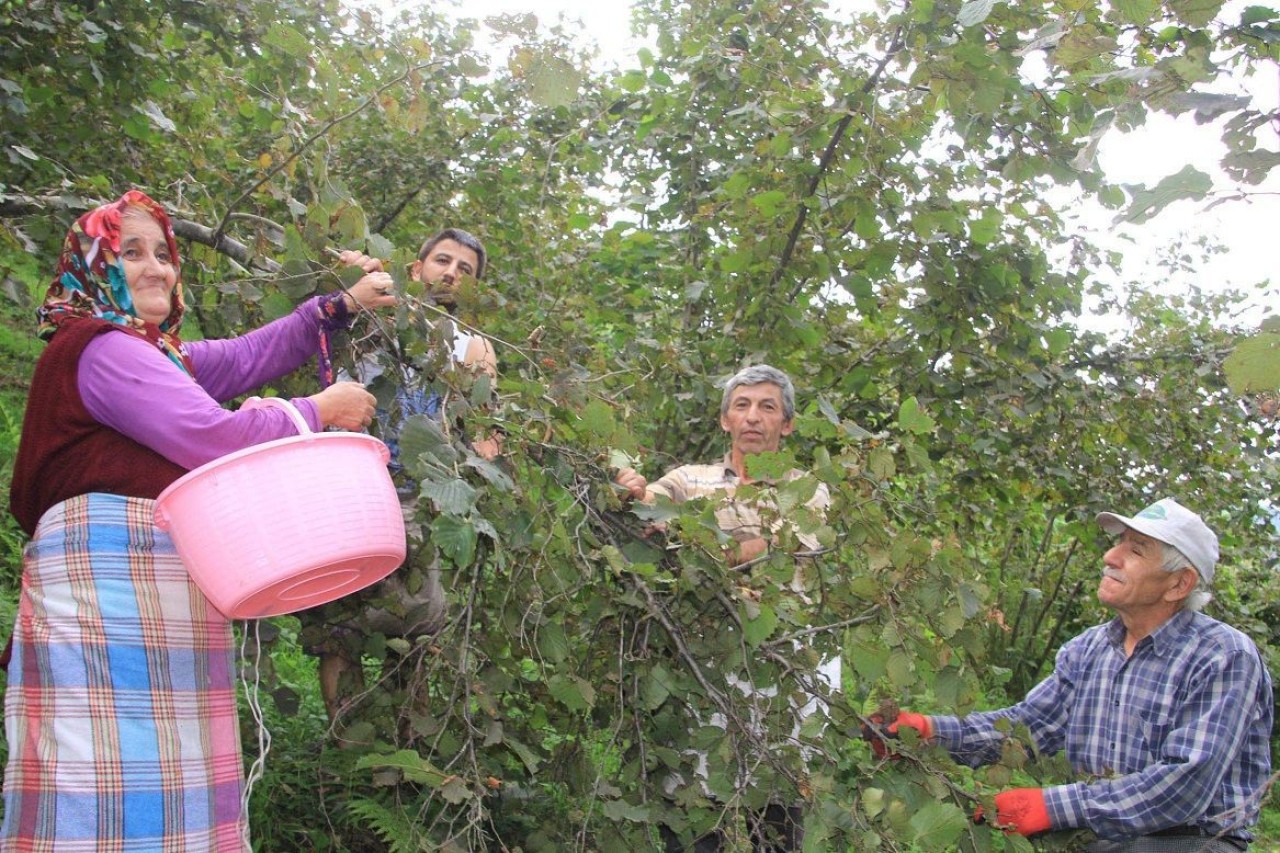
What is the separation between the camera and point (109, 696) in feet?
5.00

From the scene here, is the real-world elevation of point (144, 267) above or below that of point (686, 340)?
below

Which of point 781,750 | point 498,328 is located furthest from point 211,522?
point 498,328

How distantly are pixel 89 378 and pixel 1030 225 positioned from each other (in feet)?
9.75

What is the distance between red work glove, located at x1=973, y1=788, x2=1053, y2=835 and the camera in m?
2.21

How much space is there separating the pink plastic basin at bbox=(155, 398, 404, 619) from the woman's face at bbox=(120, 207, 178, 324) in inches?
15.0

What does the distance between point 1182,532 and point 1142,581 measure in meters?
0.16

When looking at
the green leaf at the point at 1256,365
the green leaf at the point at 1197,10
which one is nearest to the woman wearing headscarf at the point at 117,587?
the green leaf at the point at 1256,365

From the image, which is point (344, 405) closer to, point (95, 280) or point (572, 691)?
point (95, 280)

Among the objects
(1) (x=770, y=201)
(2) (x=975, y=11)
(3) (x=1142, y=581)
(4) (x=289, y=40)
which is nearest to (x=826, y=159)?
(1) (x=770, y=201)

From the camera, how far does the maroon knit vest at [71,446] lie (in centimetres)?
157

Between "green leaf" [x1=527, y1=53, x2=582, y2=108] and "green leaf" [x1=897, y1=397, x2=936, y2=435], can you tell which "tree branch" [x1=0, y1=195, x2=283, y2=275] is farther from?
"green leaf" [x1=897, y1=397, x2=936, y2=435]

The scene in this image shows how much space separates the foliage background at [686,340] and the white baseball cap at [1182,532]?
0.51m

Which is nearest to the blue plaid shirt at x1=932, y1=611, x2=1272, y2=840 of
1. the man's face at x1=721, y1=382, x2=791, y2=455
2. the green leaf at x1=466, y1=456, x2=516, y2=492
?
the man's face at x1=721, y1=382, x2=791, y2=455

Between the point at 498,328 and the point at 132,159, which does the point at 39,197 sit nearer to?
the point at 498,328
